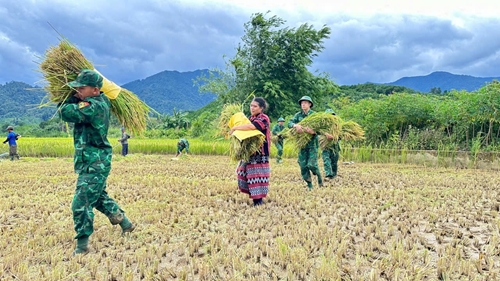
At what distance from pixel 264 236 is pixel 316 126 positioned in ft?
10.0

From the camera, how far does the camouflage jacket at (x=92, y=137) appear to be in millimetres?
3248

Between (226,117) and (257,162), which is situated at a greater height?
(226,117)

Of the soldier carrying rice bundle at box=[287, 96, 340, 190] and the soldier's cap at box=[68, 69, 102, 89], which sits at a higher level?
the soldier's cap at box=[68, 69, 102, 89]

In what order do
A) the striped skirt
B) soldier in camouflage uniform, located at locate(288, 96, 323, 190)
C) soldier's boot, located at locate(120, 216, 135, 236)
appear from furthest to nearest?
soldier in camouflage uniform, located at locate(288, 96, 323, 190)
the striped skirt
soldier's boot, located at locate(120, 216, 135, 236)

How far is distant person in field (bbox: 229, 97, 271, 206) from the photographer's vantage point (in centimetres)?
511

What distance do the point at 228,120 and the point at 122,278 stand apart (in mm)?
3361

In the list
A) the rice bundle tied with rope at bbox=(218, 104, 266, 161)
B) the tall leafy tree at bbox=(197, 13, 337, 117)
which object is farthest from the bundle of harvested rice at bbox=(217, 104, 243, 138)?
the tall leafy tree at bbox=(197, 13, 337, 117)

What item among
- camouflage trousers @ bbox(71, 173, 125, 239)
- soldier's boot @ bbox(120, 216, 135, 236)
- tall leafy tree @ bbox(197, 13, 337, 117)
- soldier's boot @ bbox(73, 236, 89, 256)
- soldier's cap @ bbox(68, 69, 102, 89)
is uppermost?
tall leafy tree @ bbox(197, 13, 337, 117)

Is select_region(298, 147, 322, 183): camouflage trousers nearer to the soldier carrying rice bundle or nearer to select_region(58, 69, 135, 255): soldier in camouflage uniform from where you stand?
the soldier carrying rice bundle

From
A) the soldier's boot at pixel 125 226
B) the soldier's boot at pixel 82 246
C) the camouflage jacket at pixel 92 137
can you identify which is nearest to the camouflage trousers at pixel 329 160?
the soldier's boot at pixel 125 226

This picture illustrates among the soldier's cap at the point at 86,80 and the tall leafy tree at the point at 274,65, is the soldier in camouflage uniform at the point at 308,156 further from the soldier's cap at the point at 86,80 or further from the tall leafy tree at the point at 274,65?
the tall leafy tree at the point at 274,65

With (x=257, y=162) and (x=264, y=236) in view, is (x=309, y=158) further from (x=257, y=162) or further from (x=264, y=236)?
(x=264, y=236)

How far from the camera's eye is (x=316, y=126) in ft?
A: 20.9

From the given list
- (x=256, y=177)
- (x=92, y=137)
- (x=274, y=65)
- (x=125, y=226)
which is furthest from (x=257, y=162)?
(x=274, y=65)
